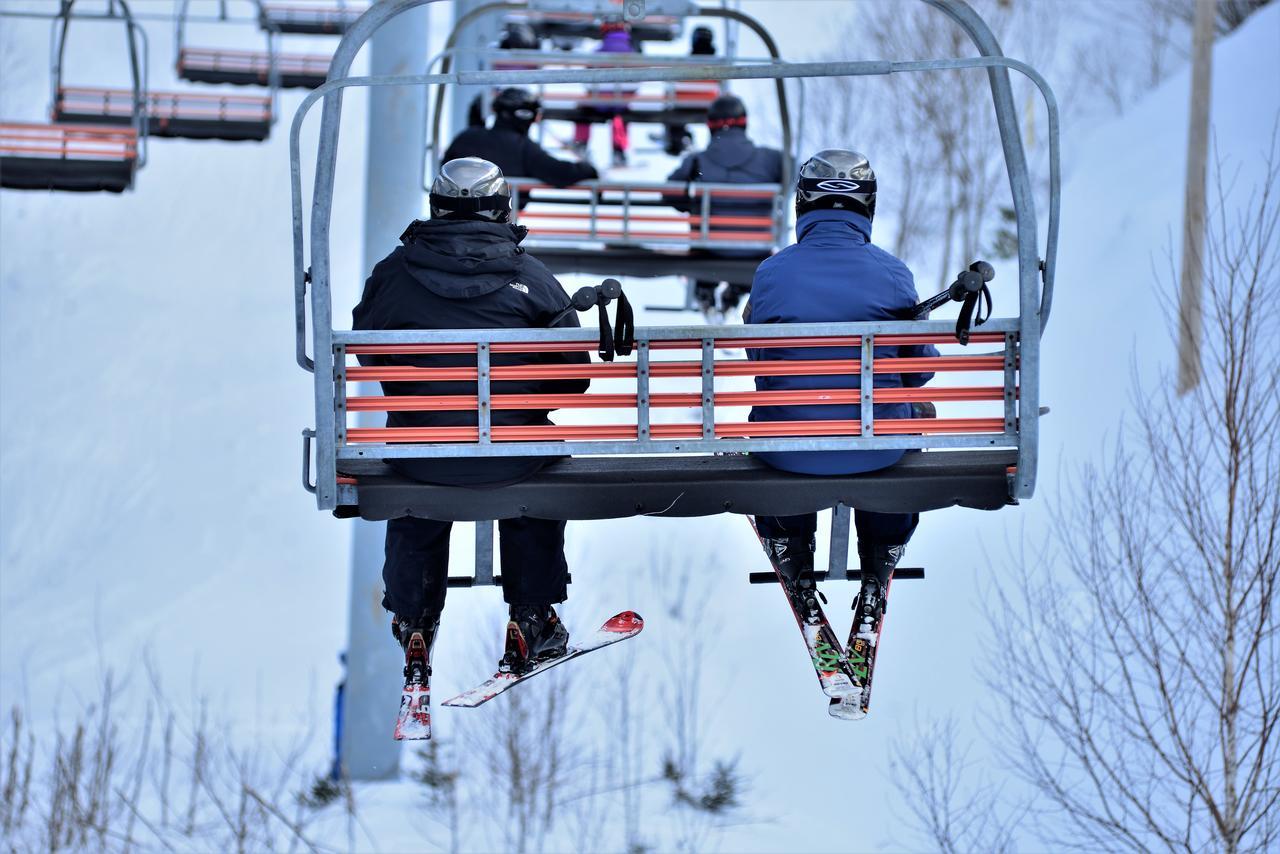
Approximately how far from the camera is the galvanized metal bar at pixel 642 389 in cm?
478

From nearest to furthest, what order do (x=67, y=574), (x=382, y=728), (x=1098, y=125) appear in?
(x=382, y=728), (x=67, y=574), (x=1098, y=125)

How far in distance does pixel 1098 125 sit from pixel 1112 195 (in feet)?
19.1

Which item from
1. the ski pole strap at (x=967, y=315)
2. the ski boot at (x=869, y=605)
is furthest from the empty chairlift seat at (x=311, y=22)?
the ski pole strap at (x=967, y=315)

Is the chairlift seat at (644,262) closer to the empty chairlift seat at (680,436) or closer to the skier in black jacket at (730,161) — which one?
the skier in black jacket at (730,161)

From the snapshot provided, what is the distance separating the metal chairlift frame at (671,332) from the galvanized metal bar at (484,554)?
803mm

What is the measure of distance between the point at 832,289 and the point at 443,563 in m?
1.44

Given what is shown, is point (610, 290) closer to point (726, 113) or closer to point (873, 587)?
point (873, 587)

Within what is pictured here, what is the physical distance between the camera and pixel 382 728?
1602 cm

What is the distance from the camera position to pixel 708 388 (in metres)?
4.75

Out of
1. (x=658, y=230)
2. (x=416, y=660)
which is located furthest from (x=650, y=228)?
(x=416, y=660)

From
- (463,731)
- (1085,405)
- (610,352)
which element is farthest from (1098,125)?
(610,352)

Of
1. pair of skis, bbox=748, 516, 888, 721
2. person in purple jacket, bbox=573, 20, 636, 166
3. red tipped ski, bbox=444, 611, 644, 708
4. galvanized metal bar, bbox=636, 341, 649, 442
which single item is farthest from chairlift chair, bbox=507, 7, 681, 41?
galvanized metal bar, bbox=636, 341, 649, 442

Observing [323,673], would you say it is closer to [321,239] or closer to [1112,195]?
[1112,195]

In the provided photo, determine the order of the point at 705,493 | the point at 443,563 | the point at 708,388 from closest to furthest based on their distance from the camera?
the point at 708,388
the point at 705,493
the point at 443,563
